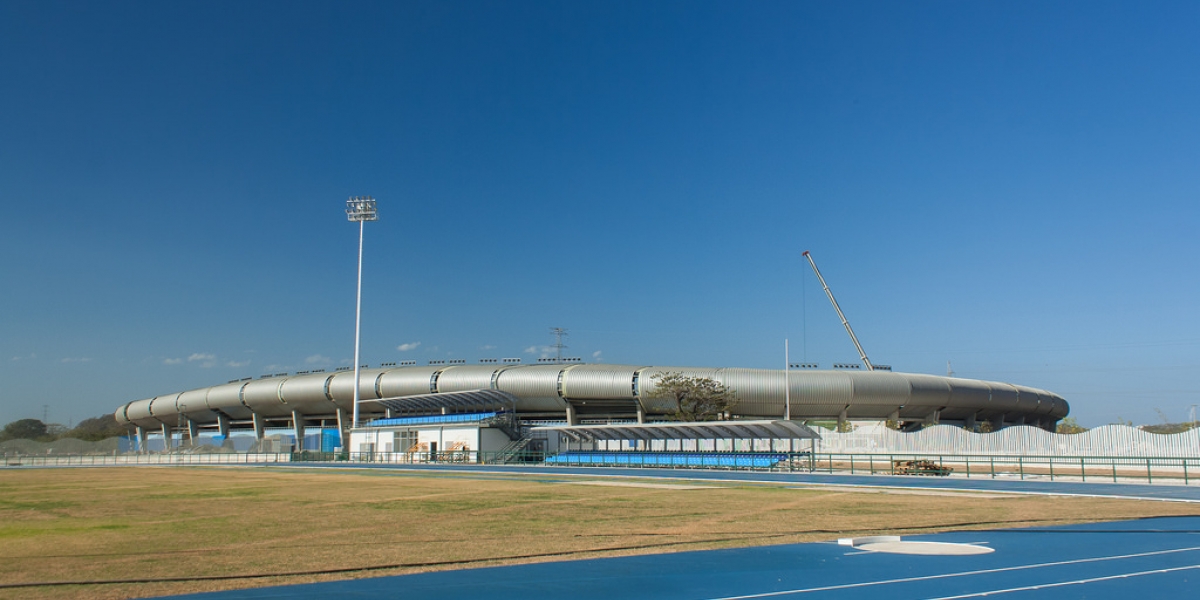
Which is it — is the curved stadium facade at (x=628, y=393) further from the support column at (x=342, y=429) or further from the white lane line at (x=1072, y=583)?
the white lane line at (x=1072, y=583)

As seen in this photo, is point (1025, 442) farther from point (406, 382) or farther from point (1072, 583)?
point (406, 382)

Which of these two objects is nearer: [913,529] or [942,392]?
[913,529]

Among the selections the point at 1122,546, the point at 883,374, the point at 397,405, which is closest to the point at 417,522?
the point at 1122,546

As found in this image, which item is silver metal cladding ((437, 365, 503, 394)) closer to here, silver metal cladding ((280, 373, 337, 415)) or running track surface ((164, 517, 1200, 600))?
silver metal cladding ((280, 373, 337, 415))

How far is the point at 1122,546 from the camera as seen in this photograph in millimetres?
14031

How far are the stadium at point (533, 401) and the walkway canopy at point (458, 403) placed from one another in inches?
7.7

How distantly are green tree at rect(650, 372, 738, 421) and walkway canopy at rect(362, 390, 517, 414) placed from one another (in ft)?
62.7

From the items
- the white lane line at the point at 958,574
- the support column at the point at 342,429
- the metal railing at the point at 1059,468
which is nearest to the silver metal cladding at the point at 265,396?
→ the support column at the point at 342,429

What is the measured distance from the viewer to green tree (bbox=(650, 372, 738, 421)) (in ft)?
312

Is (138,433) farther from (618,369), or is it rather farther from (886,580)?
(886,580)

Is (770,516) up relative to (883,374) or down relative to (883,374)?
down

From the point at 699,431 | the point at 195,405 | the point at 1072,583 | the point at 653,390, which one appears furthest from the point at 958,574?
the point at 195,405

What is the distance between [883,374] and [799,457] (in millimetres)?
66258

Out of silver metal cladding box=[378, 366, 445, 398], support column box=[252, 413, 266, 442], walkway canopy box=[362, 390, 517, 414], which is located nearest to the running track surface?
walkway canopy box=[362, 390, 517, 414]
